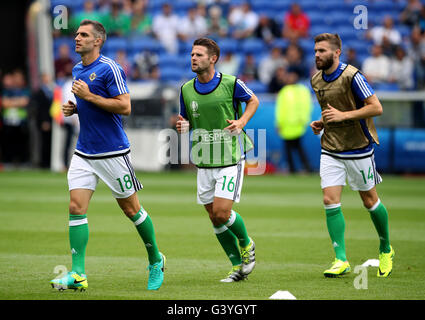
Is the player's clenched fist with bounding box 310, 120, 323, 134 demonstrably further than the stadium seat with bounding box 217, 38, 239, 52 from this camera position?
No

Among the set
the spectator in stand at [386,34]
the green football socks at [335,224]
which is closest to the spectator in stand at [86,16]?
Answer: the spectator in stand at [386,34]

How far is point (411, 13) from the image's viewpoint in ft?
84.1

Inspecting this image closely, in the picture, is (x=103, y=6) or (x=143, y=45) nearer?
(x=143, y=45)

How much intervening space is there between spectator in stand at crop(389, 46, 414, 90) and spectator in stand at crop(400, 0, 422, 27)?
266cm

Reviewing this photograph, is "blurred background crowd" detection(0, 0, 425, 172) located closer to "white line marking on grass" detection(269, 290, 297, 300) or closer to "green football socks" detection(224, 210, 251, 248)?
"green football socks" detection(224, 210, 251, 248)

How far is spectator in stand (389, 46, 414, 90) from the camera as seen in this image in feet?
75.3

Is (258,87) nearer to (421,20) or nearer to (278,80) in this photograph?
(278,80)

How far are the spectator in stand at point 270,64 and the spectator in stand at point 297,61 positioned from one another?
Result: 1.08 ft

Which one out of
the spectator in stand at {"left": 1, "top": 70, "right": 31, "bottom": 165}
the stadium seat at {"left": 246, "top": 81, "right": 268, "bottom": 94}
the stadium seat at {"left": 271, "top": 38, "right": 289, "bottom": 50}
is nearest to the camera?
the spectator in stand at {"left": 1, "top": 70, "right": 31, "bottom": 165}

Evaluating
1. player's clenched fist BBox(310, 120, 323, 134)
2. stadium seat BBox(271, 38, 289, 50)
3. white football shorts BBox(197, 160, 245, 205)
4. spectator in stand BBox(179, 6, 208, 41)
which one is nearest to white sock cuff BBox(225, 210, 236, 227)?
white football shorts BBox(197, 160, 245, 205)

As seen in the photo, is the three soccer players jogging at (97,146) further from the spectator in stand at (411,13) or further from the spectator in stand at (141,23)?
the spectator in stand at (411,13)

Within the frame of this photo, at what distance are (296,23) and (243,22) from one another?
5.71 feet

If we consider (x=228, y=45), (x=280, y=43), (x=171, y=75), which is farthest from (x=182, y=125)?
(x=280, y=43)

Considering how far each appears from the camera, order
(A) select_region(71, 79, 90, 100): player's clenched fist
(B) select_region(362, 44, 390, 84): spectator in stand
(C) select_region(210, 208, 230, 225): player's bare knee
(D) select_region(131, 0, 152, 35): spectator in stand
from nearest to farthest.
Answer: (A) select_region(71, 79, 90, 100): player's clenched fist, (C) select_region(210, 208, 230, 225): player's bare knee, (B) select_region(362, 44, 390, 84): spectator in stand, (D) select_region(131, 0, 152, 35): spectator in stand
